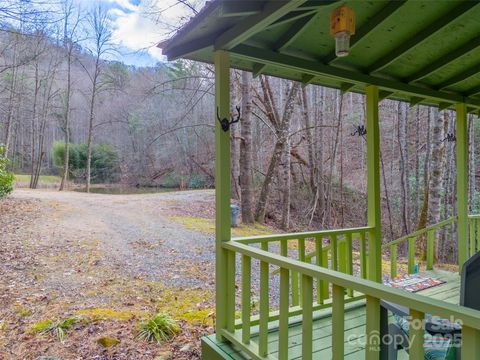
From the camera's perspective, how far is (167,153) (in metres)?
17.9

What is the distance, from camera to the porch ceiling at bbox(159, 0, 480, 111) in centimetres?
195

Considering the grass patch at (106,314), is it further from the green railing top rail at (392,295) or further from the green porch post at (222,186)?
the green railing top rail at (392,295)

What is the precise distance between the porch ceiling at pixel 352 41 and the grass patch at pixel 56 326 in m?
2.82

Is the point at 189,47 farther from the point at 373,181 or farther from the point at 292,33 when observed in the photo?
the point at 373,181

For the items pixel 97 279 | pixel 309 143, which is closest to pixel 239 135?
pixel 309 143

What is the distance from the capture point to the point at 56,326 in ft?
10.7

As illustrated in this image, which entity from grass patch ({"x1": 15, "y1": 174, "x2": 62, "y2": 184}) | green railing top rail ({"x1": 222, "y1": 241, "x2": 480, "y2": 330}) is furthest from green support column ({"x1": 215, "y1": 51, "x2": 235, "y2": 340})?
grass patch ({"x1": 15, "y1": 174, "x2": 62, "y2": 184})

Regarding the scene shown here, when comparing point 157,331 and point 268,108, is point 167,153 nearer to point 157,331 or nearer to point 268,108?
point 268,108

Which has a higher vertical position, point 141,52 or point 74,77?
point 74,77

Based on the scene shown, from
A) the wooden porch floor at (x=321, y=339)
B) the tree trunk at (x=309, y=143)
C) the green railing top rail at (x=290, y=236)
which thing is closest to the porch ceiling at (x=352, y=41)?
the green railing top rail at (x=290, y=236)

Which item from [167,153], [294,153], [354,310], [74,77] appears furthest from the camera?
[167,153]

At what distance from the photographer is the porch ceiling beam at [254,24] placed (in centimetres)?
171

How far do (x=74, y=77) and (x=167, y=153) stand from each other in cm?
593

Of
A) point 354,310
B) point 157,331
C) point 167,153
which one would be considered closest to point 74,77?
point 167,153
